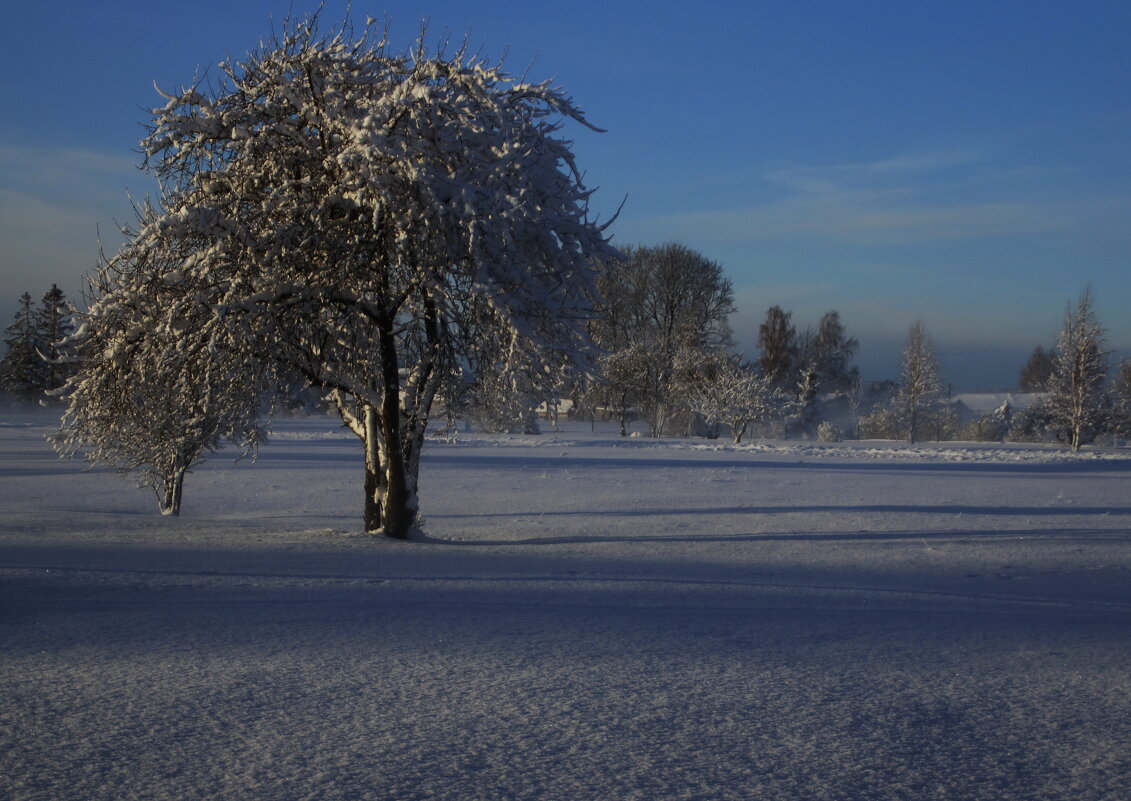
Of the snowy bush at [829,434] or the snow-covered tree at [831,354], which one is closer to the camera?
the snowy bush at [829,434]

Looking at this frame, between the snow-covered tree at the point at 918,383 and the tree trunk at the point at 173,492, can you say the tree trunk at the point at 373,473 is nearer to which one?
the tree trunk at the point at 173,492

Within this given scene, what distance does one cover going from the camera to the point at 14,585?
8016 millimetres

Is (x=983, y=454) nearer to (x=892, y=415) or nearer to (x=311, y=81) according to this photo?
(x=892, y=415)

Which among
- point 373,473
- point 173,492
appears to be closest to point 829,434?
point 173,492

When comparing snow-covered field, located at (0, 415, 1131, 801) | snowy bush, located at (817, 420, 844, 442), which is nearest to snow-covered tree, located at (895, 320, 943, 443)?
snowy bush, located at (817, 420, 844, 442)

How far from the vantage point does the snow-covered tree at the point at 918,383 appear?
196 feet

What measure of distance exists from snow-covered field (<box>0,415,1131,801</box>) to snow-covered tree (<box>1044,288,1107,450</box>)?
42223mm

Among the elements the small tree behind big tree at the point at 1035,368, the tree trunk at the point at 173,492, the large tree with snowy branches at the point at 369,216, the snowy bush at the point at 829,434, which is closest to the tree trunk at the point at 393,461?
the large tree with snowy branches at the point at 369,216

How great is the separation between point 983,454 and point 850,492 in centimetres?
2212

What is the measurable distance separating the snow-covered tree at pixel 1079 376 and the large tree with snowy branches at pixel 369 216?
160 ft

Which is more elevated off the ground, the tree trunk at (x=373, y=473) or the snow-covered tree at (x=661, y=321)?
the snow-covered tree at (x=661, y=321)

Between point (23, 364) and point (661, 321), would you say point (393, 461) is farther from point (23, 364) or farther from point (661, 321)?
point (23, 364)

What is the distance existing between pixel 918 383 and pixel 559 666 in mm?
58970

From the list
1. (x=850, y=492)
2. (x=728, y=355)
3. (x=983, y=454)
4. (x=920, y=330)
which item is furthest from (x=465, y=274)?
(x=920, y=330)
